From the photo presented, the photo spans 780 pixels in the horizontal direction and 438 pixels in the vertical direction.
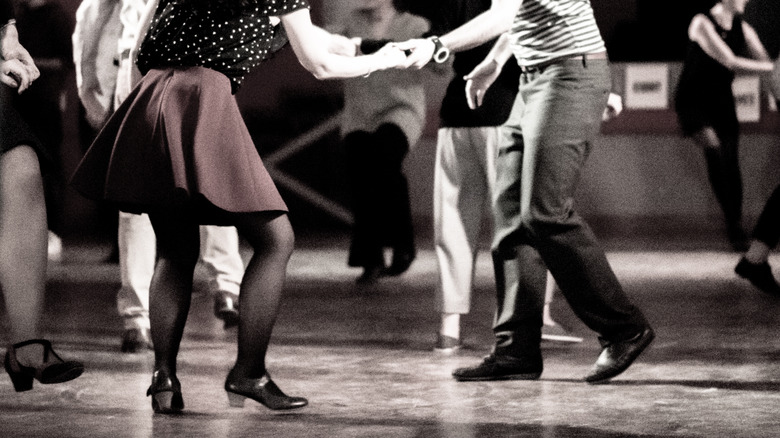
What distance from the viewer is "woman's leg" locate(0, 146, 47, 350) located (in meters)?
3.68

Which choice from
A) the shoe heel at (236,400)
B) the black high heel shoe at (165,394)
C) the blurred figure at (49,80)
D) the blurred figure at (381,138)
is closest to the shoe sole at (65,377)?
the black high heel shoe at (165,394)

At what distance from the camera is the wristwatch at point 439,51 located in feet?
12.5

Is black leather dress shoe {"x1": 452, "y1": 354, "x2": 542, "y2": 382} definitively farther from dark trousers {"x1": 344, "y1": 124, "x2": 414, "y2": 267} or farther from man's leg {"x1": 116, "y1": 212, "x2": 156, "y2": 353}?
dark trousers {"x1": 344, "y1": 124, "x2": 414, "y2": 267}

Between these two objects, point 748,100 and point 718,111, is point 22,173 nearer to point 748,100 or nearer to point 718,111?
point 718,111

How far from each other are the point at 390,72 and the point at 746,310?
2.57m

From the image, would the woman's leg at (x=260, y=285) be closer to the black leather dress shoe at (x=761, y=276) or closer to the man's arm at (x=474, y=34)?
the man's arm at (x=474, y=34)

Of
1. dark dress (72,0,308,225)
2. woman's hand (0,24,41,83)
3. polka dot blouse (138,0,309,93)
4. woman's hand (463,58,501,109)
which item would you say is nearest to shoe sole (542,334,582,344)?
woman's hand (463,58,501,109)

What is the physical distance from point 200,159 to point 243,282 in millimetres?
388

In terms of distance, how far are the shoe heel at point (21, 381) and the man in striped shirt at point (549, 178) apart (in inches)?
52.9

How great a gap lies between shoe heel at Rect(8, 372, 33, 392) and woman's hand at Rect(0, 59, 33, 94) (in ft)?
2.75

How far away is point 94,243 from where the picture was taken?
912cm

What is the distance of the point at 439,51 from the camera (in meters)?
3.84

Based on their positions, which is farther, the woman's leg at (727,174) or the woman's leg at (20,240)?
the woman's leg at (727,174)

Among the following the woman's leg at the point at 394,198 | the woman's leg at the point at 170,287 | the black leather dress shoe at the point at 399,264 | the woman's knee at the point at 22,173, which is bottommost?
the black leather dress shoe at the point at 399,264
